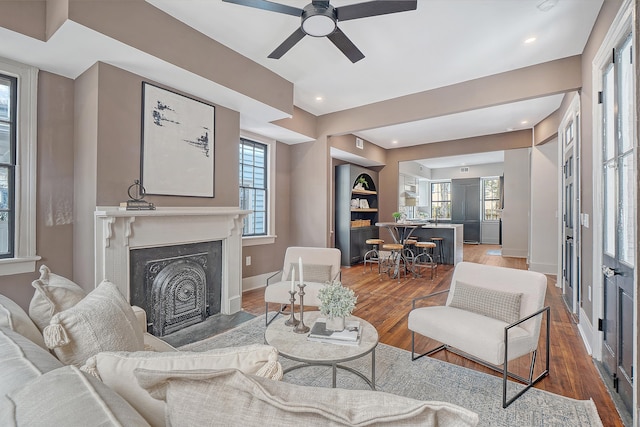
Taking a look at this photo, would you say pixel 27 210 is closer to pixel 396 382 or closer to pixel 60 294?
pixel 60 294

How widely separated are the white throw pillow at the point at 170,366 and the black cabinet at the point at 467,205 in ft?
37.7

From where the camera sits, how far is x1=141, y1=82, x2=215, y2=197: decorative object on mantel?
114 inches

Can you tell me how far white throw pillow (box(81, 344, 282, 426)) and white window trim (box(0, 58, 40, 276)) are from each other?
254 centimetres

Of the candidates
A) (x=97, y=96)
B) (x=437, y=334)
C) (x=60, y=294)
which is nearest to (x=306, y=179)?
(x=97, y=96)

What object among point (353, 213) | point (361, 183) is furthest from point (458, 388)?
point (361, 183)

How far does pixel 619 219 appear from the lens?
6.82ft

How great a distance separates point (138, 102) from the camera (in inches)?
110

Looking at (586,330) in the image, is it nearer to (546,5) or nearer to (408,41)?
(546,5)

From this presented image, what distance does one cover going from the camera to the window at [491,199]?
10.4 metres

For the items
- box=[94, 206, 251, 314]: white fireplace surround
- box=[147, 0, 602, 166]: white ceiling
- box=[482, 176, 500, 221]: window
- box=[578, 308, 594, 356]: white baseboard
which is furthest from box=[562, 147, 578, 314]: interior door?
box=[482, 176, 500, 221]: window

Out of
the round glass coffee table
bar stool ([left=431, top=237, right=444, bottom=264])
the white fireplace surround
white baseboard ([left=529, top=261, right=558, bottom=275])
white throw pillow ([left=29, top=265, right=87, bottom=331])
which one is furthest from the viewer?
bar stool ([left=431, top=237, right=444, bottom=264])

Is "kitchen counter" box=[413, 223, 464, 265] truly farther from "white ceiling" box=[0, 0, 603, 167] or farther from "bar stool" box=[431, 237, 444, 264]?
"white ceiling" box=[0, 0, 603, 167]

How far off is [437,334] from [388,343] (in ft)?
2.27

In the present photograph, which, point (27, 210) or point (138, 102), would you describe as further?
point (138, 102)
